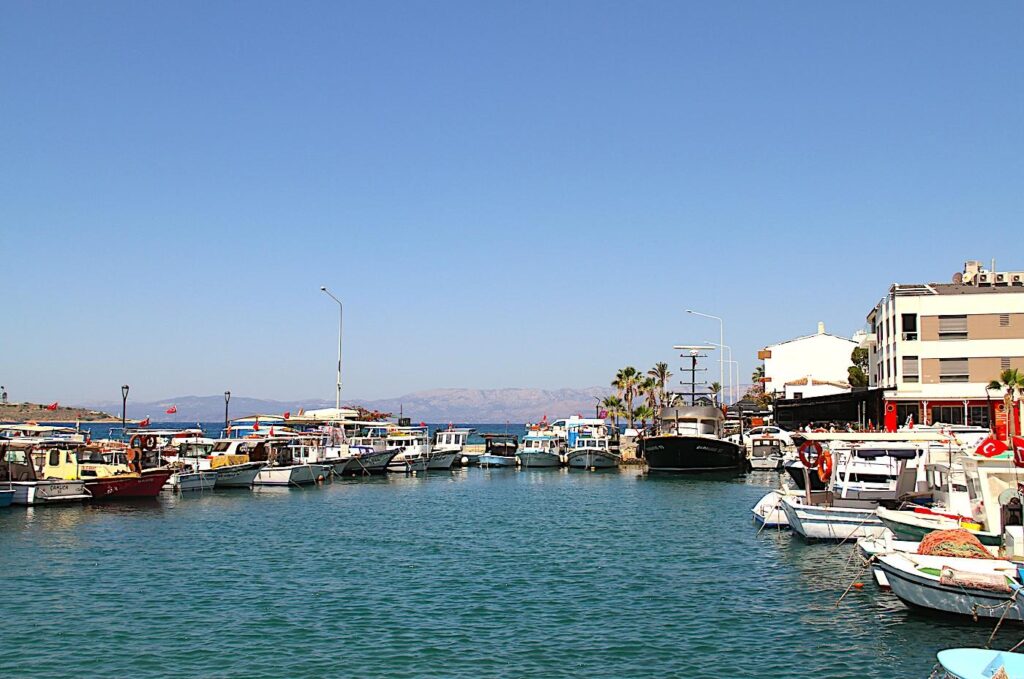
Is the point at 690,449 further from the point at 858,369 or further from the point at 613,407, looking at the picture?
the point at 613,407

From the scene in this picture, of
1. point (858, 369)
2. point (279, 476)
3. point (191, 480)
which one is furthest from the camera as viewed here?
point (858, 369)

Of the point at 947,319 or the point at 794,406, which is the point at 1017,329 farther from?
the point at 794,406

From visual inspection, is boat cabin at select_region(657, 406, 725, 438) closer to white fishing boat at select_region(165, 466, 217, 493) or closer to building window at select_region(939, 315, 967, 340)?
building window at select_region(939, 315, 967, 340)

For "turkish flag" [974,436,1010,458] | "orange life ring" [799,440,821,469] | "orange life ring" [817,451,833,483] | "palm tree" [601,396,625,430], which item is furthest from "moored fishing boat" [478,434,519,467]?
"turkish flag" [974,436,1010,458]

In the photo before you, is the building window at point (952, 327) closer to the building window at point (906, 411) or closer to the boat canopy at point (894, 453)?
the building window at point (906, 411)

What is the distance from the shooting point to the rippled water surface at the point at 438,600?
20547mm

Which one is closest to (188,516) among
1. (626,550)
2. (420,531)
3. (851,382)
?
(420,531)

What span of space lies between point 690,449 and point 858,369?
40.0 m

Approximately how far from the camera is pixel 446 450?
291ft

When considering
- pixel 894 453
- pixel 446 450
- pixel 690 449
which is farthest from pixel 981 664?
pixel 446 450

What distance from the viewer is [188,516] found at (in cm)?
4641

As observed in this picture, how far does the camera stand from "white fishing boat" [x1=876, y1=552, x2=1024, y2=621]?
21.8 m

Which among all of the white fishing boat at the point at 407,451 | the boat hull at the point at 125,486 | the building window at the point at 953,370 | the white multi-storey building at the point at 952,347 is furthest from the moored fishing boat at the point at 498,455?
the boat hull at the point at 125,486

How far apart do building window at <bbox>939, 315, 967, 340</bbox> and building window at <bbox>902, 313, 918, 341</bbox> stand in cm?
182
